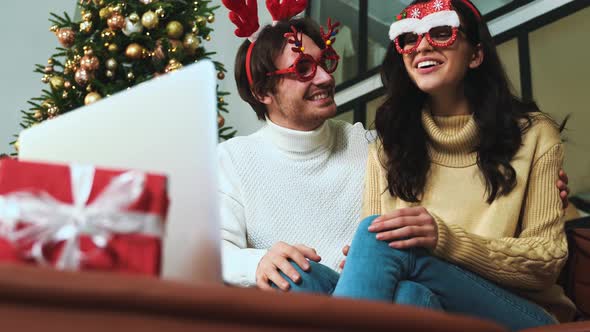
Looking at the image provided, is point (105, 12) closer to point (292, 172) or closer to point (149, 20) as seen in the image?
point (149, 20)

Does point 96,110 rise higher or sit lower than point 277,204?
higher

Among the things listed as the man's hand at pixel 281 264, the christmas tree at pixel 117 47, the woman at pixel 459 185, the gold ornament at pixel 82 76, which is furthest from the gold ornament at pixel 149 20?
the man's hand at pixel 281 264

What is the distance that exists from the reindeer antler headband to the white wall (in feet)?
7.21

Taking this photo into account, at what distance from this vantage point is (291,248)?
1428mm

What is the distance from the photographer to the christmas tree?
2.74 m

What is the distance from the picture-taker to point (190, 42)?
2.81 meters

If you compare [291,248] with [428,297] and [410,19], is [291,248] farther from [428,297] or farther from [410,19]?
[410,19]

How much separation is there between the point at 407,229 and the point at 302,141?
2.54ft

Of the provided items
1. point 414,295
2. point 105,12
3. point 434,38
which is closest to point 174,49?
point 105,12

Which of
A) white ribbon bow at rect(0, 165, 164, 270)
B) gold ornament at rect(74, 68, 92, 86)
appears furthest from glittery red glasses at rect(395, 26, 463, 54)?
gold ornament at rect(74, 68, 92, 86)

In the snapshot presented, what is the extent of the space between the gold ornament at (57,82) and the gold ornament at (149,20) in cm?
45

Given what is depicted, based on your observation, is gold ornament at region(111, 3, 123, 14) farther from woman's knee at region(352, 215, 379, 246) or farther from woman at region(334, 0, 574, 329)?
woman's knee at region(352, 215, 379, 246)

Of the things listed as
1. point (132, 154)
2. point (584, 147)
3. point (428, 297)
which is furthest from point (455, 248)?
point (584, 147)

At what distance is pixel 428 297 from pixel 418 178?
0.51 meters
